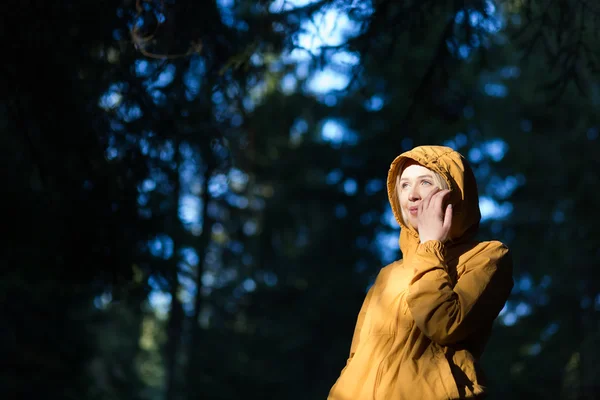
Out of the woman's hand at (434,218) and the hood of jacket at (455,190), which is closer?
the woman's hand at (434,218)


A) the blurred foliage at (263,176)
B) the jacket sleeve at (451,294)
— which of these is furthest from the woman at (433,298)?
the blurred foliage at (263,176)

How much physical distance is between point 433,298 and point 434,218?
0.38 meters

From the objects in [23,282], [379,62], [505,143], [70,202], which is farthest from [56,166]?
[505,143]

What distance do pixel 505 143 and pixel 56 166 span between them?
49.1 feet

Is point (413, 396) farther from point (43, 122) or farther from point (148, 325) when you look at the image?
point (148, 325)

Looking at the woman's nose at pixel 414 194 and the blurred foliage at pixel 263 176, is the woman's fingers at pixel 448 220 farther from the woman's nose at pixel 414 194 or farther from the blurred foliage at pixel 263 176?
the blurred foliage at pixel 263 176

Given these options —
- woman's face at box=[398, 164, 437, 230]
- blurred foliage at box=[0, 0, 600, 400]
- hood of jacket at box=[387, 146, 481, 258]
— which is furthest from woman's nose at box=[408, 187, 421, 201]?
blurred foliage at box=[0, 0, 600, 400]

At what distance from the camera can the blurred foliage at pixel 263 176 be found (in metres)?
8.16

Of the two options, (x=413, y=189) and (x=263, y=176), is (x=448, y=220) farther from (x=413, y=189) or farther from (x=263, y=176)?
(x=263, y=176)

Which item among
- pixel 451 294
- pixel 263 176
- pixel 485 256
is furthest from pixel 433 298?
pixel 263 176

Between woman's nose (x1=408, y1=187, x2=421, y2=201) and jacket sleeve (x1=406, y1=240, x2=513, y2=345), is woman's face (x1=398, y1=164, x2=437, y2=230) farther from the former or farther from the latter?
jacket sleeve (x1=406, y1=240, x2=513, y2=345)

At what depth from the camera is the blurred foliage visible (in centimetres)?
816

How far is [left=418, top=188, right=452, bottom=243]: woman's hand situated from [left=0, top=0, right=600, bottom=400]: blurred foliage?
Answer: 140 inches

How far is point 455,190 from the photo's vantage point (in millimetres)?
3982
